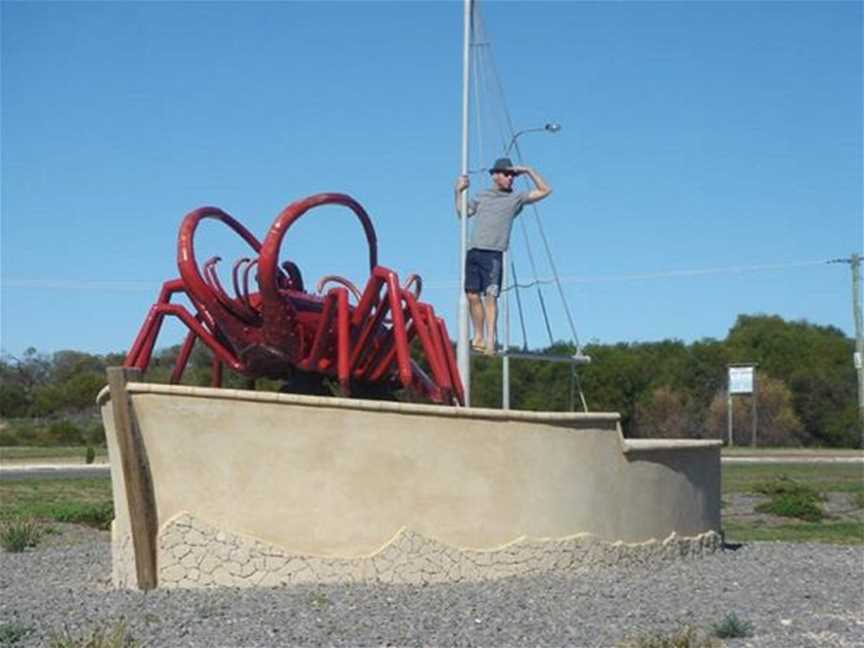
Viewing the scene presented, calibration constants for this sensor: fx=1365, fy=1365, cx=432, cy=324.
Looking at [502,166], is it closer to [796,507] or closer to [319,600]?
[319,600]

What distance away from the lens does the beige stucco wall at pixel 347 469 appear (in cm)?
1179

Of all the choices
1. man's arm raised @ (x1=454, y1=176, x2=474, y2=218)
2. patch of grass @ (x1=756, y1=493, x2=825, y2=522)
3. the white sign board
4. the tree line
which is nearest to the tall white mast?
man's arm raised @ (x1=454, y1=176, x2=474, y2=218)

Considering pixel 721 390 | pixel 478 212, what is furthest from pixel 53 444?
pixel 478 212

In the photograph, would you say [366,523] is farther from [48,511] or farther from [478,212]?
[48,511]

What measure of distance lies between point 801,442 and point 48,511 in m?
45.9

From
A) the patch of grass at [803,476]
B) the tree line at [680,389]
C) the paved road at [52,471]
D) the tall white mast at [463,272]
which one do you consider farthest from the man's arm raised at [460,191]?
the tree line at [680,389]

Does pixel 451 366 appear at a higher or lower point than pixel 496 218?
lower

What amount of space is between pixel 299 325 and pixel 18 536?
658cm

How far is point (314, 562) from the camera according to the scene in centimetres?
1184

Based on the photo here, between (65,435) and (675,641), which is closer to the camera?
(675,641)

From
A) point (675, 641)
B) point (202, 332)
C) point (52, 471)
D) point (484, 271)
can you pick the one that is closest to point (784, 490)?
point (484, 271)

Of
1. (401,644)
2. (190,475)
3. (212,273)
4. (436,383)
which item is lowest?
(401,644)

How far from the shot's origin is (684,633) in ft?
28.4

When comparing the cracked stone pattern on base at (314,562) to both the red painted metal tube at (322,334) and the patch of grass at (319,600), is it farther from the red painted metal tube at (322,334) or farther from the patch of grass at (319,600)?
the red painted metal tube at (322,334)
